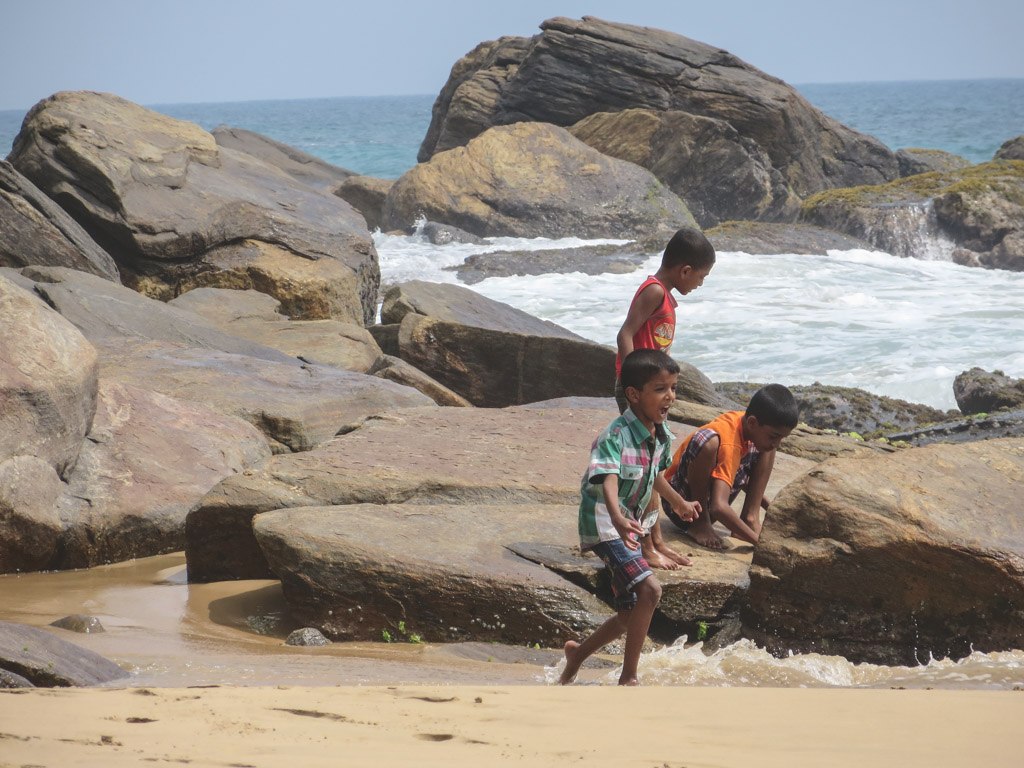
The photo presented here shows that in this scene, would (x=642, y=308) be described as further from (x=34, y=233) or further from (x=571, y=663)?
(x=34, y=233)

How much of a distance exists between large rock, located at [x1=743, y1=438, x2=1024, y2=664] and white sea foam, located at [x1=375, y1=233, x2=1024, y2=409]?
29.3 feet

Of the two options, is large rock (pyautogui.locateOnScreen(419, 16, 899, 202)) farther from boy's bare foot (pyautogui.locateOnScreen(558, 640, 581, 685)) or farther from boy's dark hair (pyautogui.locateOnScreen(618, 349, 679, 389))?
boy's bare foot (pyautogui.locateOnScreen(558, 640, 581, 685))

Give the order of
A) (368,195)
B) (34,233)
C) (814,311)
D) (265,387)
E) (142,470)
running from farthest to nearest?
1. (368,195)
2. (814,311)
3. (34,233)
4. (265,387)
5. (142,470)

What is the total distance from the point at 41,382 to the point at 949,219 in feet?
68.7

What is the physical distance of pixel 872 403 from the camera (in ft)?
39.4

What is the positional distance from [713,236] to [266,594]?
18.6 metres

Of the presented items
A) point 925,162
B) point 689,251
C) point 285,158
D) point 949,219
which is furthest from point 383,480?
point 285,158

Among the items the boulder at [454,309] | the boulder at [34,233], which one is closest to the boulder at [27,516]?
the boulder at [454,309]

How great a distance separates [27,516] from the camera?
Answer: 5539 mm

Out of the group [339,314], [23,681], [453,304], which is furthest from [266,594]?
[339,314]

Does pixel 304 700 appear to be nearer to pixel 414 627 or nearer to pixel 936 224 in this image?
pixel 414 627

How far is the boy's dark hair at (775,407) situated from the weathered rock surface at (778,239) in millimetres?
17122

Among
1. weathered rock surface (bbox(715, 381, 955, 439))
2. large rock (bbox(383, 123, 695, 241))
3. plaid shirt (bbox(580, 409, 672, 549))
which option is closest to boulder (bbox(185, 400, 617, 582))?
plaid shirt (bbox(580, 409, 672, 549))

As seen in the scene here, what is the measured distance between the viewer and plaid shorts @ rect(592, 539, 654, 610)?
4113 mm
